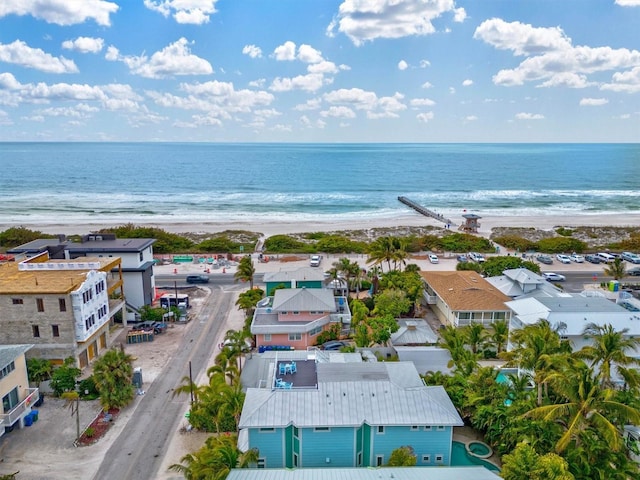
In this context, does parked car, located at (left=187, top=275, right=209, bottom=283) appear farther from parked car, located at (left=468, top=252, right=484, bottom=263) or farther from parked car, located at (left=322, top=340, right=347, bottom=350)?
parked car, located at (left=468, top=252, right=484, bottom=263)

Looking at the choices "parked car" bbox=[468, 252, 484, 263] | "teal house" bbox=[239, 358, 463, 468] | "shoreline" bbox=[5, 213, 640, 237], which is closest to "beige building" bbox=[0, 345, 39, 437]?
"teal house" bbox=[239, 358, 463, 468]

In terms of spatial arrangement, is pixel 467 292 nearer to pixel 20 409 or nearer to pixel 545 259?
pixel 545 259

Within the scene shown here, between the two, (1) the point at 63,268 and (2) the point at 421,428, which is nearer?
(2) the point at 421,428

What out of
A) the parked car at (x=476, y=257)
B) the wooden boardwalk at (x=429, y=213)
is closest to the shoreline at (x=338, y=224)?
the wooden boardwalk at (x=429, y=213)

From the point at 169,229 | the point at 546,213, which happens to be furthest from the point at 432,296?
the point at 546,213

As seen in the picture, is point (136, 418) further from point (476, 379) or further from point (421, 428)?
point (476, 379)

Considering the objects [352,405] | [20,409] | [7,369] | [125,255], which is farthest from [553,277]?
[7,369]
